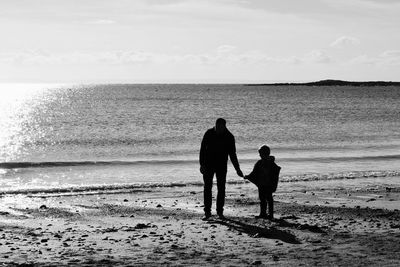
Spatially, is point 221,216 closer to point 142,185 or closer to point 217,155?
point 217,155

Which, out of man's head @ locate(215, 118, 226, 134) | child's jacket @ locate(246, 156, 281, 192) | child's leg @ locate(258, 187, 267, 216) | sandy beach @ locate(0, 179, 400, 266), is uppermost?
man's head @ locate(215, 118, 226, 134)

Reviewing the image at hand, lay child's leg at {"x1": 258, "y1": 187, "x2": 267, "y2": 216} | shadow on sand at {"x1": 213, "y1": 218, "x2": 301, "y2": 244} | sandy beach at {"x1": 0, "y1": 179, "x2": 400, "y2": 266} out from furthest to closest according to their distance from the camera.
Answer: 1. child's leg at {"x1": 258, "y1": 187, "x2": 267, "y2": 216}
2. shadow on sand at {"x1": 213, "y1": 218, "x2": 301, "y2": 244}
3. sandy beach at {"x1": 0, "y1": 179, "x2": 400, "y2": 266}

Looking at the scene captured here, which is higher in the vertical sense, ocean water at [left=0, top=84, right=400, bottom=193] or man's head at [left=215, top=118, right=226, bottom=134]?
man's head at [left=215, top=118, right=226, bottom=134]

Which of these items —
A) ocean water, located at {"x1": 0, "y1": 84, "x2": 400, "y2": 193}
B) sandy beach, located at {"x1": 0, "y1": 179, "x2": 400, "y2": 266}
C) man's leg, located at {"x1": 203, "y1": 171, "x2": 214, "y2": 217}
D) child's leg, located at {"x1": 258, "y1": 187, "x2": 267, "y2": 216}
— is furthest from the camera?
ocean water, located at {"x1": 0, "y1": 84, "x2": 400, "y2": 193}

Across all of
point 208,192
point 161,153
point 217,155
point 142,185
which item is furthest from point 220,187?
point 161,153

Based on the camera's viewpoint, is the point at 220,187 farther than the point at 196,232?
Yes

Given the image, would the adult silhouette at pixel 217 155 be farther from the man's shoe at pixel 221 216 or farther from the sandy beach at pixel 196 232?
the sandy beach at pixel 196 232

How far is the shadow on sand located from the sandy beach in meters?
0.02

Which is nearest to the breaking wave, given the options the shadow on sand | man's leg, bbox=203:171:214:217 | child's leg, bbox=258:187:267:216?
man's leg, bbox=203:171:214:217

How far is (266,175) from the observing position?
40.3 ft

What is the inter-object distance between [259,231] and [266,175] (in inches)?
66.6

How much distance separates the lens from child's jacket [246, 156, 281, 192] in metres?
12.3

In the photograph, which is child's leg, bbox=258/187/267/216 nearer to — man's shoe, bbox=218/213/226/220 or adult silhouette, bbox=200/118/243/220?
adult silhouette, bbox=200/118/243/220

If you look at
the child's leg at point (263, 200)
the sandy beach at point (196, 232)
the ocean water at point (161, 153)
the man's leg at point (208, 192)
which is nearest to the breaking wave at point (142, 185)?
the ocean water at point (161, 153)
